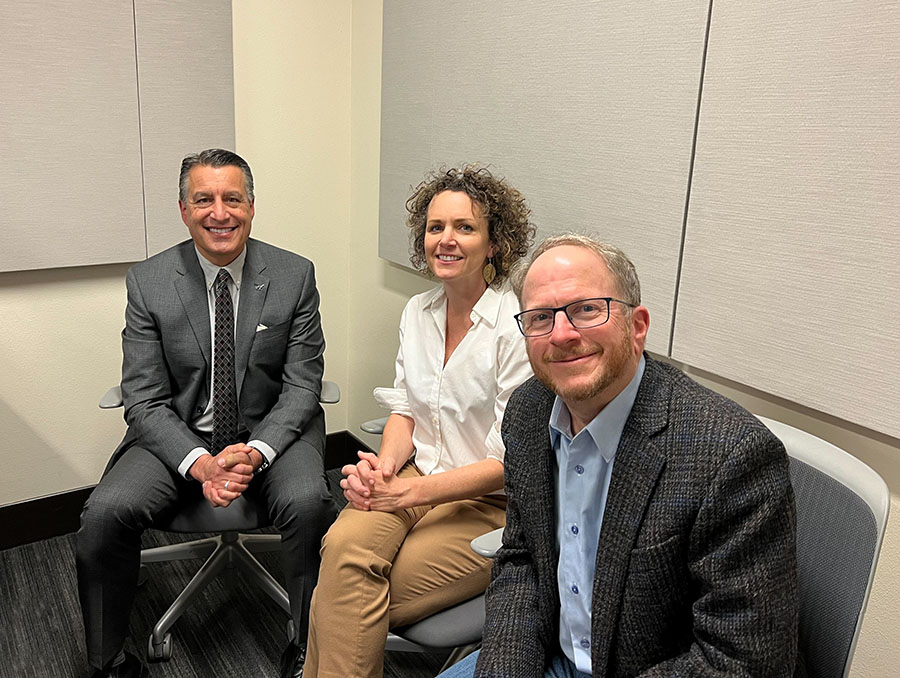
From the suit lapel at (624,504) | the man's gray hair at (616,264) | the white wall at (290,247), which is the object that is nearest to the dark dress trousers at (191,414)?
the white wall at (290,247)

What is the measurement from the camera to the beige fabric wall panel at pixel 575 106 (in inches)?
73.4

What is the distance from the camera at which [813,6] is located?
1553mm

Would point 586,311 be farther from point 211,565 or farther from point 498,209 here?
point 211,565

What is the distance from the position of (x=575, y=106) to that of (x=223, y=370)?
1.33 m

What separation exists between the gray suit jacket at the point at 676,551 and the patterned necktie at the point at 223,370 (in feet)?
4.15

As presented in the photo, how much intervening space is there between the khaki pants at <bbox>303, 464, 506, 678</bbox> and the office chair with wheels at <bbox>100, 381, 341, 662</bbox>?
475mm

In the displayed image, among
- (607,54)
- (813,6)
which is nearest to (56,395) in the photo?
(607,54)

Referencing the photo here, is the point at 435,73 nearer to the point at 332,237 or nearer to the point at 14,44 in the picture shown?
the point at 332,237

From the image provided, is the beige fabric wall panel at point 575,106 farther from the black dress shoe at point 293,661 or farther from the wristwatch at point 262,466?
the black dress shoe at point 293,661

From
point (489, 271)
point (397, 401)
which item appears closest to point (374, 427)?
point (397, 401)

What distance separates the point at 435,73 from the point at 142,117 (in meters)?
1.09

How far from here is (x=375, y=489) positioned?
1963 millimetres

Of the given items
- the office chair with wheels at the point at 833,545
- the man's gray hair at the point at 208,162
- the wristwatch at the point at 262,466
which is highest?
the man's gray hair at the point at 208,162

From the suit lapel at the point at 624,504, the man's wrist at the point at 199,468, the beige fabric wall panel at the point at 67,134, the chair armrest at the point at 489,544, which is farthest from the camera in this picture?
the beige fabric wall panel at the point at 67,134
